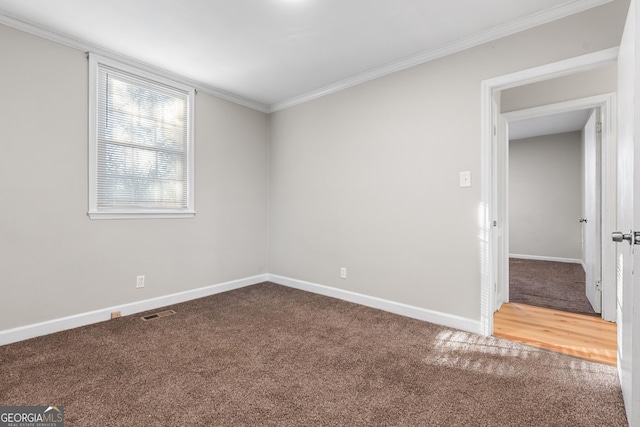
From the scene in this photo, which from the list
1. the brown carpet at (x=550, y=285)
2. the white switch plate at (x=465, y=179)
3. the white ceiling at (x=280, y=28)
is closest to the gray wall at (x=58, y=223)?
the white ceiling at (x=280, y=28)

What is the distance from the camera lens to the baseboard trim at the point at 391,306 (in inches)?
105

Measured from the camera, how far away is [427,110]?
2889 millimetres

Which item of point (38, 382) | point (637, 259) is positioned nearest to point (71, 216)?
point (38, 382)

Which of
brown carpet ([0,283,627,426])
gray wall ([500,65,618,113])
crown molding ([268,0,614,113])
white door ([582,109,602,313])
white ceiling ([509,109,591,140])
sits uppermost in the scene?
white ceiling ([509,109,591,140])

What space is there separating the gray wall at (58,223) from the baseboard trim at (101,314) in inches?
1.8

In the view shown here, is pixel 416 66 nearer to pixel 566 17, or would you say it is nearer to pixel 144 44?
pixel 566 17

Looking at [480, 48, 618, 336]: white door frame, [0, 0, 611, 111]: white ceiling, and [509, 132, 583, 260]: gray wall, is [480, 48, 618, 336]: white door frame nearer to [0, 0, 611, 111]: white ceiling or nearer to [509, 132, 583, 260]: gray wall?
[0, 0, 611, 111]: white ceiling

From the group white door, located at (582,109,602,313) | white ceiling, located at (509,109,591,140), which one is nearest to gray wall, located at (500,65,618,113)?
white door, located at (582,109,602,313)

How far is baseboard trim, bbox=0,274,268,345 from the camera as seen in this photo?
239cm

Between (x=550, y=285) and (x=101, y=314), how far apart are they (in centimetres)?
543

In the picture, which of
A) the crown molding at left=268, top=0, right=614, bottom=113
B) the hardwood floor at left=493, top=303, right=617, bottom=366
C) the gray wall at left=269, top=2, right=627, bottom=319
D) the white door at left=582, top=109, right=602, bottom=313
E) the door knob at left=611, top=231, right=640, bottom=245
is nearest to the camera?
the door knob at left=611, top=231, right=640, bottom=245

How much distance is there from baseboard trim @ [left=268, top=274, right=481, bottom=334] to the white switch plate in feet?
3.76

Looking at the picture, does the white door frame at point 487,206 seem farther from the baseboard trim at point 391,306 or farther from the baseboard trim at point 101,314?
the baseboard trim at point 101,314

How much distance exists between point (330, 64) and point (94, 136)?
2.27 m
